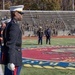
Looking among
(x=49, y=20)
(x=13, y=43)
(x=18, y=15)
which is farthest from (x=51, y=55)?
(x=49, y=20)

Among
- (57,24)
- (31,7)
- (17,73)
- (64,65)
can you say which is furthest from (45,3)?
(17,73)

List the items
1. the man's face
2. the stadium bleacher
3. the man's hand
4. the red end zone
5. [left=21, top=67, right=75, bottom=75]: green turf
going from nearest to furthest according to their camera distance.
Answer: the man's hand < the man's face < [left=21, top=67, right=75, bottom=75]: green turf < the red end zone < the stadium bleacher

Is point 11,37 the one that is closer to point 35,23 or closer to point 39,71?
point 39,71

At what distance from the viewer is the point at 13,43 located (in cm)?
632

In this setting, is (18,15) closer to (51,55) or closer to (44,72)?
(44,72)

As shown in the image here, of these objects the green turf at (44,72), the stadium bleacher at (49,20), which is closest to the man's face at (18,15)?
the green turf at (44,72)

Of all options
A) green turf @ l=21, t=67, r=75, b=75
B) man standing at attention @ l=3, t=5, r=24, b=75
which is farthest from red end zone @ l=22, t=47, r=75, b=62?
man standing at attention @ l=3, t=5, r=24, b=75

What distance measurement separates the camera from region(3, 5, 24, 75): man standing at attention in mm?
6289

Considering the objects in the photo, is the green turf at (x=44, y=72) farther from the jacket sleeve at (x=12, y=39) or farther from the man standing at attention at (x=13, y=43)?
the jacket sleeve at (x=12, y=39)

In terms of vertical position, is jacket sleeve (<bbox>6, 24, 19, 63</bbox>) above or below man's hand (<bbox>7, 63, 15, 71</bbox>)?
above

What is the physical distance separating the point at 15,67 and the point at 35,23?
1865 inches

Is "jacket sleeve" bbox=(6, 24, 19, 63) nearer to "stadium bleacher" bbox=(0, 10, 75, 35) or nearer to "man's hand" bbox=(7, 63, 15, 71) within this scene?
"man's hand" bbox=(7, 63, 15, 71)

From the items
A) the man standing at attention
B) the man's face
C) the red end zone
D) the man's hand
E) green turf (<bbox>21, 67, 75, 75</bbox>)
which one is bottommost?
the red end zone

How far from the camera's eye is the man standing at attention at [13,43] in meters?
6.29
